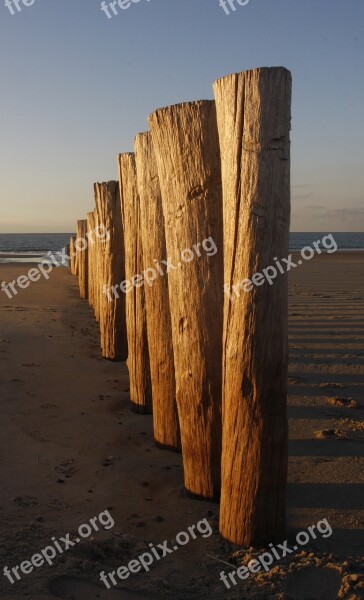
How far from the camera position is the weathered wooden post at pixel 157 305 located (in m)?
3.88

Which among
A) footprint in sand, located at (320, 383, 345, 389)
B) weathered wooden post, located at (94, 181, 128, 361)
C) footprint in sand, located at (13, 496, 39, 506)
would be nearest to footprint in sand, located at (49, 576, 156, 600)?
footprint in sand, located at (13, 496, 39, 506)

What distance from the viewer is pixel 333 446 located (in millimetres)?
3922

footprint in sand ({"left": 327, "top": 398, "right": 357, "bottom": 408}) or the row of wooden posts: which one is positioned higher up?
the row of wooden posts

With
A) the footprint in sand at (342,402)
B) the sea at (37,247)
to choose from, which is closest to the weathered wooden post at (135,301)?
the footprint in sand at (342,402)

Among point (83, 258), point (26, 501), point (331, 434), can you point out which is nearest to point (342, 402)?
point (331, 434)

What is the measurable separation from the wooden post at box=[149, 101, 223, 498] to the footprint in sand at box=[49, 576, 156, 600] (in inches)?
34.9

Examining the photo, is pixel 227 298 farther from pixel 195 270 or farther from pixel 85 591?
pixel 85 591

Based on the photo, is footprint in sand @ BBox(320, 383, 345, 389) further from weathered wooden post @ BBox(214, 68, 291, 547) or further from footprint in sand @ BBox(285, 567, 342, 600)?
footprint in sand @ BBox(285, 567, 342, 600)

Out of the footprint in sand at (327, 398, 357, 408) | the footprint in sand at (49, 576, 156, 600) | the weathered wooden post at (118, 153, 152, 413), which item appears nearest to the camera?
the footprint in sand at (49, 576, 156, 600)

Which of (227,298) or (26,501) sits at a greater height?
(227,298)

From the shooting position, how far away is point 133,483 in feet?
11.2

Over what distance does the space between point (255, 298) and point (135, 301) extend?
2223 mm

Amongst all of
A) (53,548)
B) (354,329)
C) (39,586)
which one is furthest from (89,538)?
(354,329)

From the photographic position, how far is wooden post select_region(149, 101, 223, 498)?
9.82 feet
